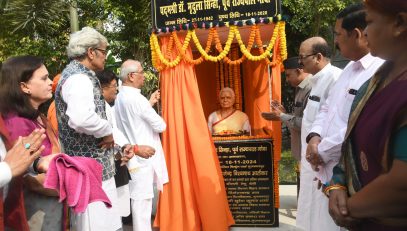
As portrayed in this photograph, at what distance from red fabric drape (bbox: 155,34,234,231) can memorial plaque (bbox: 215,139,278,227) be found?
0.38 m

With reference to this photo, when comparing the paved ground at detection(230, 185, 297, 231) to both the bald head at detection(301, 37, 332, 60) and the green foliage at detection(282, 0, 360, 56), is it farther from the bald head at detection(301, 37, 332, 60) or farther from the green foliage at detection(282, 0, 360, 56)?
the green foliage at detection(282, 0, 360, 56)

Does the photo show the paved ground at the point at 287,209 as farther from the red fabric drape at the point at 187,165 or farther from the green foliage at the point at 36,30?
the green foliage at the point at 36,30

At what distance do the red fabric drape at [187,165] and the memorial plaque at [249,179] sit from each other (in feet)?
1.26

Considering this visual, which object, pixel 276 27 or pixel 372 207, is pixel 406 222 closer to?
pixel 372 207

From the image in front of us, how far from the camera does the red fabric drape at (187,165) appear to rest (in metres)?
4.51

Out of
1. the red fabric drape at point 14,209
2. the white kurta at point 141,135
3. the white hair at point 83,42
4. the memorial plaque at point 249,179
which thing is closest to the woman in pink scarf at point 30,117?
the red fabric drape at point 14,209

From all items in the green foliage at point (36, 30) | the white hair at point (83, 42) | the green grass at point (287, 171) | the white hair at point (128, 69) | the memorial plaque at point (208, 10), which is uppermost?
the green foliage at point (36, 30)

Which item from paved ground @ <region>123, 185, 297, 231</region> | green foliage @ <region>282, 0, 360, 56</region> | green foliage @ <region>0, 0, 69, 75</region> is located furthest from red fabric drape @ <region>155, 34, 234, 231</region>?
green foliage @ <region>282, 0, 360, 56</region>

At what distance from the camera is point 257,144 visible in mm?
4867

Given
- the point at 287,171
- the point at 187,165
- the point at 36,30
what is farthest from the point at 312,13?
the point at 187,165

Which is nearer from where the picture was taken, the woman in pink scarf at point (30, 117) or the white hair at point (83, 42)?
the woman in pink scarf at point (30, 117)

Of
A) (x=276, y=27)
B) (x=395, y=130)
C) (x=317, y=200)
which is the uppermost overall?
(x=276, y=27)

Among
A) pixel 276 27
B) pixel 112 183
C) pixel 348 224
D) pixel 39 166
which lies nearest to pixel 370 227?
pixel 348 224

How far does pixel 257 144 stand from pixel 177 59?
137 cm
